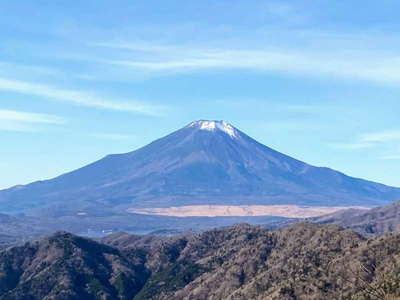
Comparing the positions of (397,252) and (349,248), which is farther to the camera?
(349,248)

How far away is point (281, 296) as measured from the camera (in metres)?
157

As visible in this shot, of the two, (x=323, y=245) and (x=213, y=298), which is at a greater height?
(x=323, y=245)

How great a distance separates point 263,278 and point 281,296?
1070 inches

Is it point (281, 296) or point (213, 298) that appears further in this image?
point (213, 298)

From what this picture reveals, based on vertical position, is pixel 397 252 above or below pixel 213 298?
above

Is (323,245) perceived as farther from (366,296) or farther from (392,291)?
(392,291)

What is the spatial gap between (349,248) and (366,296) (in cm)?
6630

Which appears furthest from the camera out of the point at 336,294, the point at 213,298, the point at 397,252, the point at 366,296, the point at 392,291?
the point at 213,298

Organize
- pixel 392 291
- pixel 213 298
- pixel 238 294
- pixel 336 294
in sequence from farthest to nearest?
pixel 213 298, pixel 238 294, pixel 336 294, pixel 392 291

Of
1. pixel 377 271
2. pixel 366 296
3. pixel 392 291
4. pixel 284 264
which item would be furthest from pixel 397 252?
pixel 392 291

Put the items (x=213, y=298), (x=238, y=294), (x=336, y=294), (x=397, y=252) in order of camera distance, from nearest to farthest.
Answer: (x=336, y=294) < (x=397, y=252) < (x=238, y=294) < (x=213, y=298)

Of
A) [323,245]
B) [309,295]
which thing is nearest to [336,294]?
[309,295]

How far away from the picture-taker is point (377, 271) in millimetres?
156250

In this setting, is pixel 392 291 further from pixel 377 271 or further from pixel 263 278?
pixel 263 278
